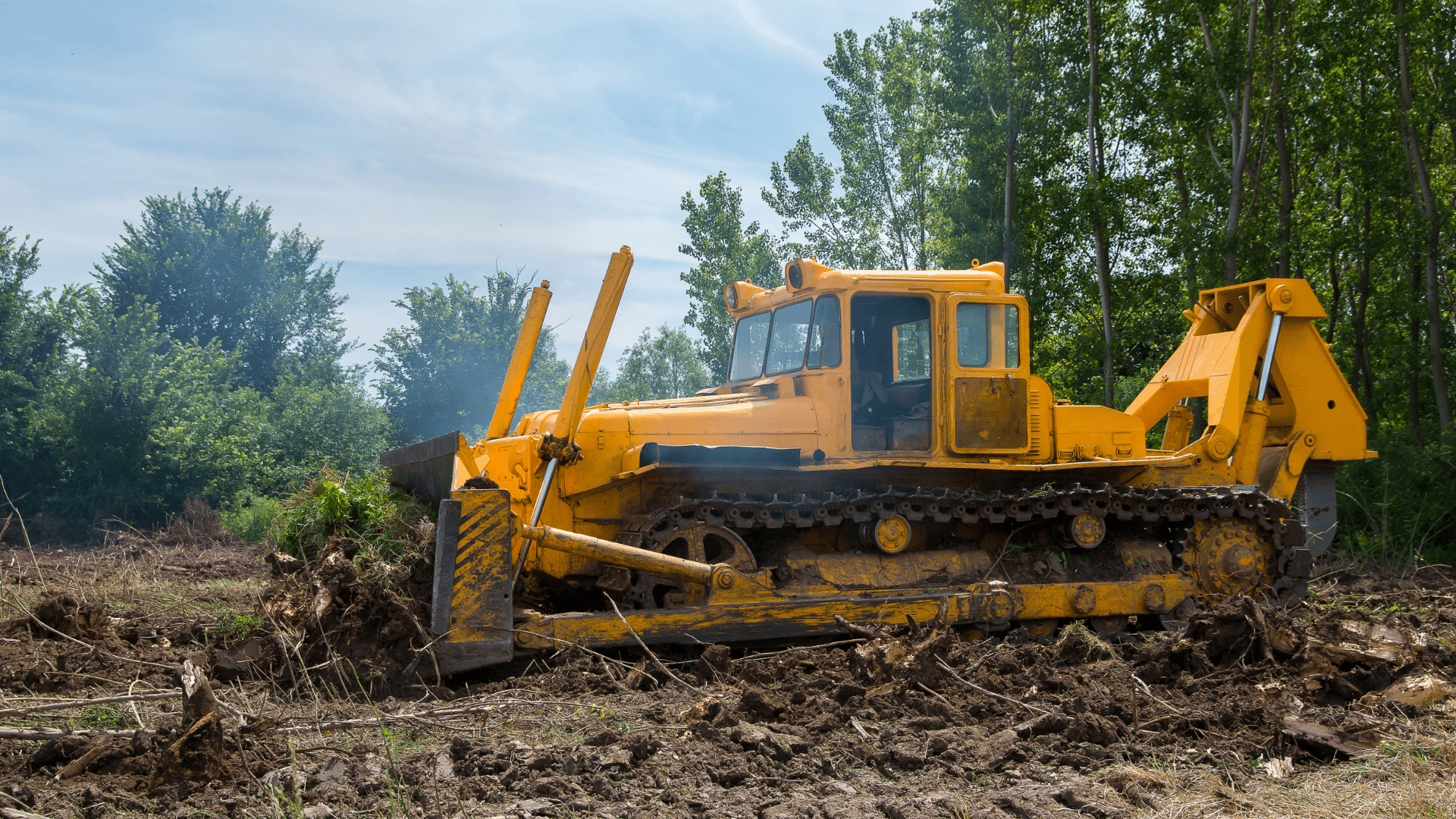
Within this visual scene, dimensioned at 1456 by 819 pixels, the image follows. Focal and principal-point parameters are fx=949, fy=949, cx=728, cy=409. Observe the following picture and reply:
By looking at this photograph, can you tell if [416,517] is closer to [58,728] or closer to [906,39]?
[58,728]

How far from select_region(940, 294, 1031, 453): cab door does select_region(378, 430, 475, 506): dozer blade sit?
390cm

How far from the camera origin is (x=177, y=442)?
908 inches

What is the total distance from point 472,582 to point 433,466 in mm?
2091

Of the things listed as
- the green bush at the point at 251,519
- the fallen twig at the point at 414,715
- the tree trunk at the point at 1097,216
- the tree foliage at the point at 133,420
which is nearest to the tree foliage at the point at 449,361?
the tree foliage at the point at 133,420

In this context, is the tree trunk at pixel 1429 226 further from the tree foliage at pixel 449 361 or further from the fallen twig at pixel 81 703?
the tree foliage at pixel 449 361

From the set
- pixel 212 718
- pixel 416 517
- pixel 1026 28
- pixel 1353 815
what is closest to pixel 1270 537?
pixel 1353 815

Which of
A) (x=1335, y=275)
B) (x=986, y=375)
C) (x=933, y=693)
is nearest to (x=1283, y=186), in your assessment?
(x=1335, y=275)

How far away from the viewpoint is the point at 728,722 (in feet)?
17.4

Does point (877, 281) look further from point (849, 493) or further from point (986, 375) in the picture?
point (849, 493)

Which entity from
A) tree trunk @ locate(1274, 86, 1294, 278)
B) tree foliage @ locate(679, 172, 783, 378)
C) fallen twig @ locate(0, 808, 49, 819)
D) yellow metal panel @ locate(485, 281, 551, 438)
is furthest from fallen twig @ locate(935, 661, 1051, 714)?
tree foliage @ locate(679, 172, 783, 378)

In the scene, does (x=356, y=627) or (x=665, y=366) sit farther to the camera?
(x=665, y=366)

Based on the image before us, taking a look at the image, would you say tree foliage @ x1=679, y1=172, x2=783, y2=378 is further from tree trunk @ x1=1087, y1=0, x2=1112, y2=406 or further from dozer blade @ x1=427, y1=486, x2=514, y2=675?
dozer blade @ x1=427, y1=486, x2=514, y2=675

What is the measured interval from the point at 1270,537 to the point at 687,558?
532 centimetres

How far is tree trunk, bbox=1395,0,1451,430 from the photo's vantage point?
15812 mm
